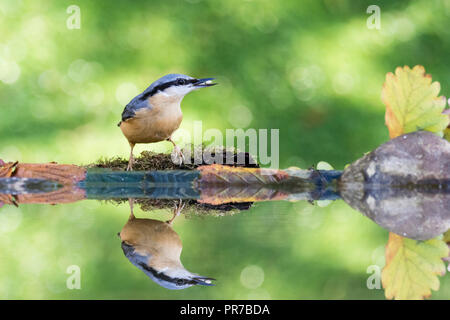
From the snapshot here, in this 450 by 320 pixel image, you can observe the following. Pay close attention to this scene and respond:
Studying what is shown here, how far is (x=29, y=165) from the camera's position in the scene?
280cm

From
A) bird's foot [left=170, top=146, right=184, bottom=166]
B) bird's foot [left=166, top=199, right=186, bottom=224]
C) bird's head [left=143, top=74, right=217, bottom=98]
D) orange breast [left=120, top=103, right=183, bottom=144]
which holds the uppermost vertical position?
bird's head [left=143, top=74, right=217, bottom=98]

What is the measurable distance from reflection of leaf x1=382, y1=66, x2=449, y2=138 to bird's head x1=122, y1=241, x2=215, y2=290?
4.53ft

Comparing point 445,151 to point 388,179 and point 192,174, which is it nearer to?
point 388,179

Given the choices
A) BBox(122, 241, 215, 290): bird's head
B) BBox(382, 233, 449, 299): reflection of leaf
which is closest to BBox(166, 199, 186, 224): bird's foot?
BBox(122, 241, 215, 290): bird's head

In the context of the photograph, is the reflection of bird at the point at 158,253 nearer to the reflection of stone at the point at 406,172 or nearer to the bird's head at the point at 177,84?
the reflection of stone at the point at 406,172

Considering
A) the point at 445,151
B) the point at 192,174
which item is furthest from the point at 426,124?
the point at 192,174

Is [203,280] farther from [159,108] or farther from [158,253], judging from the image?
[159,108]

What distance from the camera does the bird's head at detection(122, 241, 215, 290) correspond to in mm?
1403

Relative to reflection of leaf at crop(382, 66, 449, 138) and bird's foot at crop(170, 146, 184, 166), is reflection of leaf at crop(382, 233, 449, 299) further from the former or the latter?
bird's foot at crop(170, 146, 184, 166)

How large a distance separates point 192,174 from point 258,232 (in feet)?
2.88

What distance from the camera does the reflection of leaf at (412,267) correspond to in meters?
1.39

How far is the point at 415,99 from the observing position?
98.7 inches

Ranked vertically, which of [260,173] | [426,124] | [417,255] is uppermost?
[426,124]

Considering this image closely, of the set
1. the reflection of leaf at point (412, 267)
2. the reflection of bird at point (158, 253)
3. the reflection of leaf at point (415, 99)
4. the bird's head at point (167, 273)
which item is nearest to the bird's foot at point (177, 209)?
the reflection of bird at point (158, 253)
